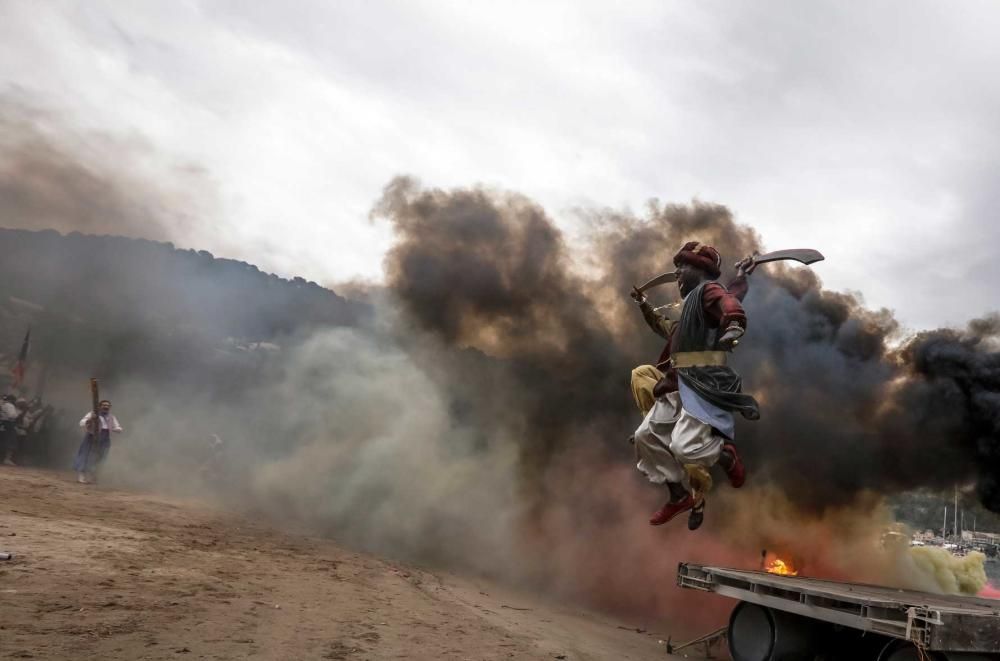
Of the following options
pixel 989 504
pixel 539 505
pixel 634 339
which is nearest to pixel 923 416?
pixel 989 504

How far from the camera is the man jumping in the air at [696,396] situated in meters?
6.12

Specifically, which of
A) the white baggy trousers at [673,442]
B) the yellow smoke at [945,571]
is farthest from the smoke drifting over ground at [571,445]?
the white baggy trousers at [673,442]

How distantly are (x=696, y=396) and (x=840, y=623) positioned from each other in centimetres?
425

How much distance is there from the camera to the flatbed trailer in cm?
732

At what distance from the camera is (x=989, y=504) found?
16125mm

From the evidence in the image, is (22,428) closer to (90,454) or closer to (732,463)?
(90,454)

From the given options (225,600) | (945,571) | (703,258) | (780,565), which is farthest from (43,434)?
(945,571)

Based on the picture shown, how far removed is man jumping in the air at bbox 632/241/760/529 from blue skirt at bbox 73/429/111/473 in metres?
15.4

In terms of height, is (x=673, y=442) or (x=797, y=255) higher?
(x=797, y=255)

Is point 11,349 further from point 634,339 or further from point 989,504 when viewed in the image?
point 989,504

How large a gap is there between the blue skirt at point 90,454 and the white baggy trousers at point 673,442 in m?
15.5

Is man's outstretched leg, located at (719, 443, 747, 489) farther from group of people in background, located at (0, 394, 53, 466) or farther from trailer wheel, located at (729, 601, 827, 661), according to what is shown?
group of people in background, located at (0, 394, 53, 466)

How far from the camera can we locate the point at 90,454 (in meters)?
16.8

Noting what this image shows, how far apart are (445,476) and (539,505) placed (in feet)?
9.07
